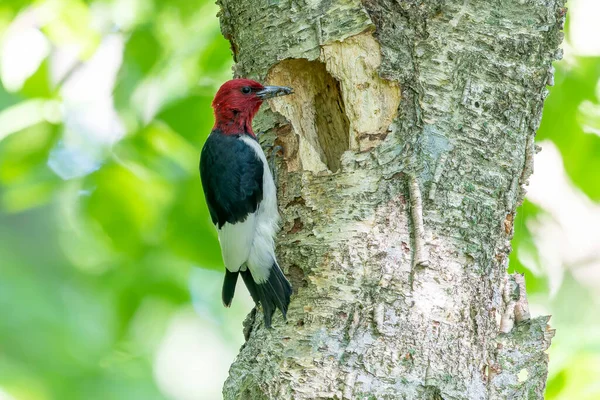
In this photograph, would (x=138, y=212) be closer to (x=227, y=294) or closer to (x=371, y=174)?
(x=227, y=294)

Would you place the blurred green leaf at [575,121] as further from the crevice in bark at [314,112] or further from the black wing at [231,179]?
the black wing at [231,179]

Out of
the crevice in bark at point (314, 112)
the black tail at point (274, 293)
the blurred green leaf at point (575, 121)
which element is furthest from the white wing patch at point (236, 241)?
the blurred green leaf at point (575, 121)

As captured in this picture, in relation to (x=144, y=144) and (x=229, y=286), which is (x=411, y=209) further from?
(x=144, y=144)

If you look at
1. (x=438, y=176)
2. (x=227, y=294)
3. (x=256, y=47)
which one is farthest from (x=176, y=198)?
(x=438, y=176)

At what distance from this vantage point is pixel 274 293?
261cm

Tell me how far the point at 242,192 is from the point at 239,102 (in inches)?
17.0

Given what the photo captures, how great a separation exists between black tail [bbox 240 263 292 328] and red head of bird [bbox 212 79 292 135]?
741mm

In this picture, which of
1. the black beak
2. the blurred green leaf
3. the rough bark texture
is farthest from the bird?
the blurred green leaf

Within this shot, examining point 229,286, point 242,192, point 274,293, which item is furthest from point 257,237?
point 274,293

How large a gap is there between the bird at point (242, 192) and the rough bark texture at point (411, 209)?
0.59 feet

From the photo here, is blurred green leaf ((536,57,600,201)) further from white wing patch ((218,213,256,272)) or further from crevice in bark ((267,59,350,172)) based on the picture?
white wing patch ((218,213,256,272))

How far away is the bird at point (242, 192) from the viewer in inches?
116

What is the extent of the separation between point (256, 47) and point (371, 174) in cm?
78

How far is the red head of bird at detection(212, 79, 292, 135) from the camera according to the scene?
2.98 metres
